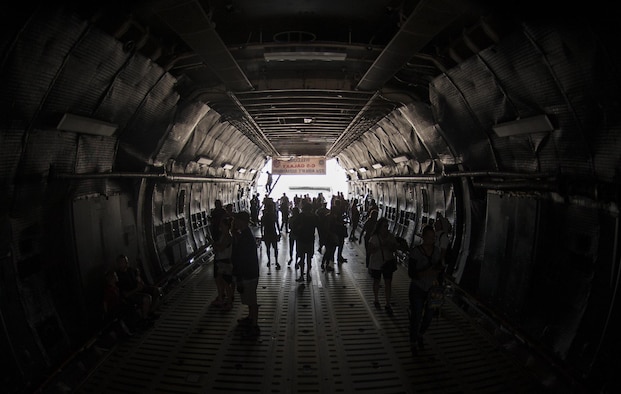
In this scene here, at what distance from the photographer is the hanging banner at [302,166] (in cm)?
1917

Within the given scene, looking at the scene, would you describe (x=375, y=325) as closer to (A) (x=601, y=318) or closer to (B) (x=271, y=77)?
(A) (x=601, y=318)

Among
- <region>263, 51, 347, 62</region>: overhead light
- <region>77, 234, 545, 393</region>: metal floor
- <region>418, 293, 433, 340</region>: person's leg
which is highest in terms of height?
<region>263, 51, 347, 62</region>: overhead light

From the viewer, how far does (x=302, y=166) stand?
19344 millimetres

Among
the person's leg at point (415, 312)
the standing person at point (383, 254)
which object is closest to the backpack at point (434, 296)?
the person's leg at point (415, 312)

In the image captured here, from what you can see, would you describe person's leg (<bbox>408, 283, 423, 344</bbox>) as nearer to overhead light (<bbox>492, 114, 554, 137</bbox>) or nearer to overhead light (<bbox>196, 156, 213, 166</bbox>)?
overhead light (<bbox>492, 114, 554, 137</bbox>)

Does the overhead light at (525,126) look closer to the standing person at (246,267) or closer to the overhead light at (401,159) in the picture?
the standing person at (246,267)

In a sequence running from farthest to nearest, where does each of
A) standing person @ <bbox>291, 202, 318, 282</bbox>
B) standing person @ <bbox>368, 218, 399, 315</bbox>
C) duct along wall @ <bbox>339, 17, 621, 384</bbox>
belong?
standing person @ <bbox>291, 202, 318, 282</bbox> → standing person @ <bbox>368, 218, 399, 315</bbox> → duct along wall @ <bbox>339, 17, 621, 384</bbox>

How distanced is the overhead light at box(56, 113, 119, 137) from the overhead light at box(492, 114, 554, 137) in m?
6.28

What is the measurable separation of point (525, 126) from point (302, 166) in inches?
587

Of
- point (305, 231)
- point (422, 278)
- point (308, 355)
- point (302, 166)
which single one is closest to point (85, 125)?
point (308, 355)

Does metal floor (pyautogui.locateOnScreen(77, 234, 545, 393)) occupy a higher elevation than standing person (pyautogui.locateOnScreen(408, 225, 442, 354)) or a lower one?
lower

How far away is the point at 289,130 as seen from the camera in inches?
530

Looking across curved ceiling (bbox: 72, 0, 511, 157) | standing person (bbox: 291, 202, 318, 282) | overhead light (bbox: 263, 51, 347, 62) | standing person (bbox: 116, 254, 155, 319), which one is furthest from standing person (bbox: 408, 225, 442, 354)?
standing person (bbox: 116, 254, 155, 319)

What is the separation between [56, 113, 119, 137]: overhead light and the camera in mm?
4429
